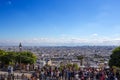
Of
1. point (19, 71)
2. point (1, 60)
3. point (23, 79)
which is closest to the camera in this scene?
point (23, 79)

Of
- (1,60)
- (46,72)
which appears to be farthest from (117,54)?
(46,72)

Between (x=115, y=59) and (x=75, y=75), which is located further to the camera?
(x=115, y=59)

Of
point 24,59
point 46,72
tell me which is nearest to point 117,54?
point 24,59

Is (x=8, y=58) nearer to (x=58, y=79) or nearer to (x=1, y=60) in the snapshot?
(x=1, y=60)

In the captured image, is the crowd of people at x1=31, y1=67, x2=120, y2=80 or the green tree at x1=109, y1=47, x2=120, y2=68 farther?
the green tree at x1=109, y1=47, x2=120, y2=68

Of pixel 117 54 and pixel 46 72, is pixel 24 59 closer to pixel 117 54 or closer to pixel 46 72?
pixel 117 54

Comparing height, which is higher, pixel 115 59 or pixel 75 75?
pixel 115 59

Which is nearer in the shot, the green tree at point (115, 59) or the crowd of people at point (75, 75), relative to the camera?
the crowd of people at point (75, 75)

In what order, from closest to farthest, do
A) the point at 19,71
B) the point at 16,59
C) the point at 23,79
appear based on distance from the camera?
the point at 23,79
the point at 19,71
the point at 16,59

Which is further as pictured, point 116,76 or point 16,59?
point 16,59
